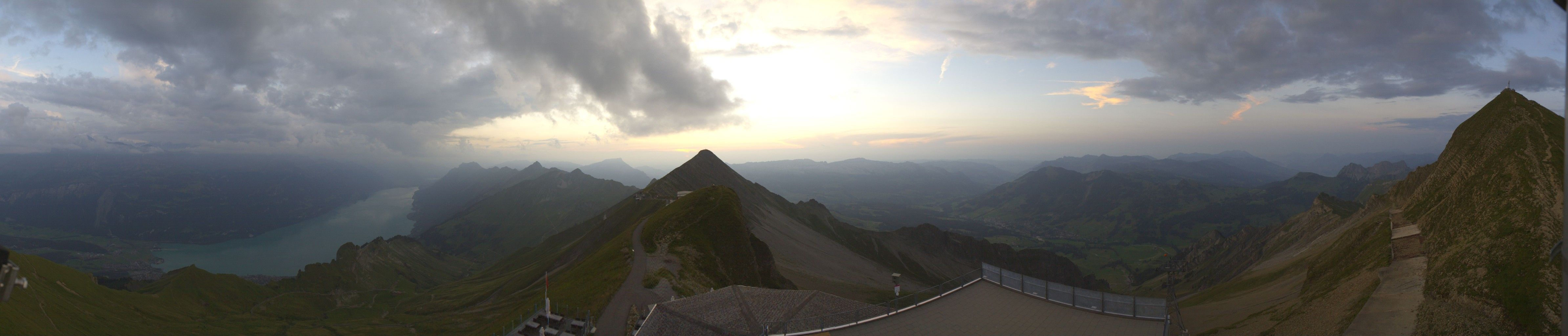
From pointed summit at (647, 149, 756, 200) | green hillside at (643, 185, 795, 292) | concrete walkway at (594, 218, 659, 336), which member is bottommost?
concrete walkway at (594, 218, 659, 336)

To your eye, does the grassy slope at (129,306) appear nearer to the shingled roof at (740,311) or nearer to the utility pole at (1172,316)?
the shingled roof at (740,311)

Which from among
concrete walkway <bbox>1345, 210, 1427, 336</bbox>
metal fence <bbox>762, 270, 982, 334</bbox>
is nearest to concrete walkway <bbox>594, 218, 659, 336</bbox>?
metal fence <bbox>762, 270, 982, 334</bbox>

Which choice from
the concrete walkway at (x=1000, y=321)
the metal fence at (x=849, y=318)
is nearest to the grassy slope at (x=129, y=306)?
the metal fence at (x=849, y=318)

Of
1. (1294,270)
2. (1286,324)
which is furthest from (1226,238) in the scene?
(1286,324)

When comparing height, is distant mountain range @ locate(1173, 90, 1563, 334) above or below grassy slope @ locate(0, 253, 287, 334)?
above

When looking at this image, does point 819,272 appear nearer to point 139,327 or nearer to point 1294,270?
→ point 1294,270

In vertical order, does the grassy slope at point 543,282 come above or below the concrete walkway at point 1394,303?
below

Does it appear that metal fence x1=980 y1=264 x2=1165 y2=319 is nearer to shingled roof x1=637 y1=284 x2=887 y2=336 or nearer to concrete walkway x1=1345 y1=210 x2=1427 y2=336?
shingled roof x1=637 y1=284 x2=887 y2=336
